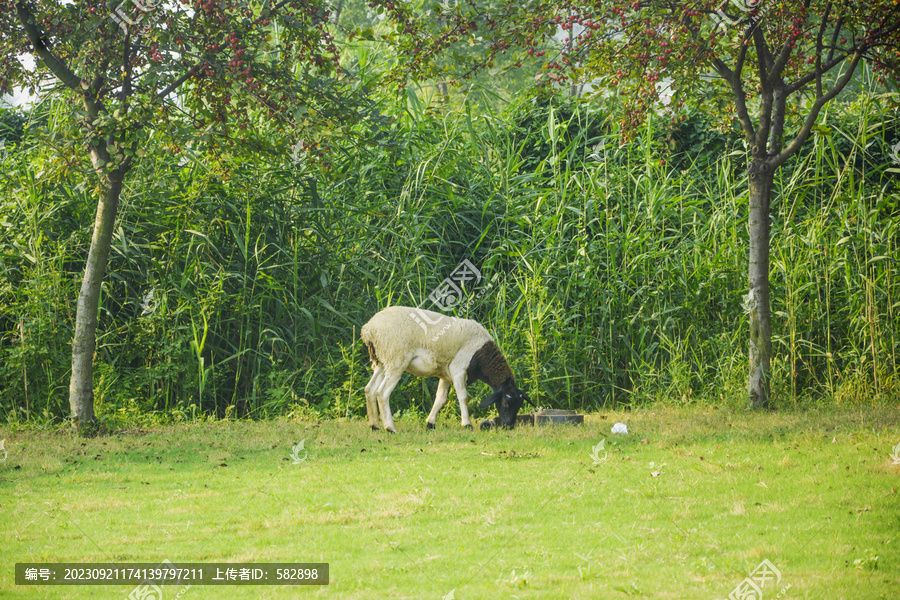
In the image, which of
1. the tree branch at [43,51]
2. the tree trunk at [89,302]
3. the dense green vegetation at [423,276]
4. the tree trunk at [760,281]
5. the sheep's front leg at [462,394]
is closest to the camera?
the tree branch at [43,51]

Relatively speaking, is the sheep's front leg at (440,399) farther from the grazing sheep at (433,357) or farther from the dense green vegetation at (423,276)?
the dense green vegetation at (423,276)

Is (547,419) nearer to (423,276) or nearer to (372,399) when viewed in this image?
(372,399)

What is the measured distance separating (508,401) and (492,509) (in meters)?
3.52

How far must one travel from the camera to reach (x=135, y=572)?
394cm

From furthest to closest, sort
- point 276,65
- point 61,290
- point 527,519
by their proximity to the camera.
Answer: point 61,290 < point 276,65 < point 527,519

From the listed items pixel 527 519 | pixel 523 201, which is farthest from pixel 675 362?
pixel 527 519

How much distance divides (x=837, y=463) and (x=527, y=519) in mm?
2660

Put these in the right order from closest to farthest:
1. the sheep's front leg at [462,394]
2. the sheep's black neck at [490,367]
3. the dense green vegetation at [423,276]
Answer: the sheep's front leg at [462,394] → the sheep's black neck at [490,367] → the dense green vegetation at [423,276]

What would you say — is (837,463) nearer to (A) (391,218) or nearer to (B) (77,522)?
(B) (77,522)

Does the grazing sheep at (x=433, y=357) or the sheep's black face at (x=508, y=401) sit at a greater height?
the grazing sheep at (x=433, y=357)

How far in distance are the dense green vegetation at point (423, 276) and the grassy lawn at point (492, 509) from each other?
1888 millimetres

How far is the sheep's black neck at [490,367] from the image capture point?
8.56 m

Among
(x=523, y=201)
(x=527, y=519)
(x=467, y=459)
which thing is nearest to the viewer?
(x=527, y=519)

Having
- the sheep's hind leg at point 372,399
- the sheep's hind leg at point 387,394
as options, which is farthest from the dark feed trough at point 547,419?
the sheep's hind leg at point 372,399
